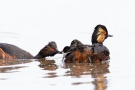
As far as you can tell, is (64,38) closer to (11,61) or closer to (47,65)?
(11,61)

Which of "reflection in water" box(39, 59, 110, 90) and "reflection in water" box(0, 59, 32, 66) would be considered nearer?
"reflection in water" box(39, 59, 110, 90)

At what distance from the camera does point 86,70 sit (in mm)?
10891

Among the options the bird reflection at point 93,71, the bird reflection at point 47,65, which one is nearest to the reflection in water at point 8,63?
the bird reflection at point 47,65

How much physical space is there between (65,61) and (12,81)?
333 cm

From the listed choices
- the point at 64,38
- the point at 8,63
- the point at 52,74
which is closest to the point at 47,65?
the point at 8,63

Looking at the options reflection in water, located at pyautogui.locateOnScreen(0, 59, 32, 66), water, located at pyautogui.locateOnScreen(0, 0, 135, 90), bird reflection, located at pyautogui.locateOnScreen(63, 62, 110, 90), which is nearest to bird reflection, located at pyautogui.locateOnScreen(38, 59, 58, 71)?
water, located at pyautogui.locateOnScreen(0, 0, 135, 90)

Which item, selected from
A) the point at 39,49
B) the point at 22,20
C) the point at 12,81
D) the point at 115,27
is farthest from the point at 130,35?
the point at 12,81

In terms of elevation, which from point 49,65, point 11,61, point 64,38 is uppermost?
point 64,38

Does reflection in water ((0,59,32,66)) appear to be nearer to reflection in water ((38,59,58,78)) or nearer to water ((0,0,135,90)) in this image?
water ((0,0,135,90))

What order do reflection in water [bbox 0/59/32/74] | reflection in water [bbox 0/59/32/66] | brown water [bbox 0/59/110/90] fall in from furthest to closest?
reflection in water [bbox 0/59/32/66], reflection in water [bbox 0/59/32/74], brown water [bbox 0/59/110/90]

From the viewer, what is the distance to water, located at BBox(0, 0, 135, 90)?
9.23m

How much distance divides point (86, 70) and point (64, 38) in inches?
215

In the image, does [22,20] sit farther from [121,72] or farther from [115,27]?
[121,72]

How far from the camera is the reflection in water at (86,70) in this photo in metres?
9.15
